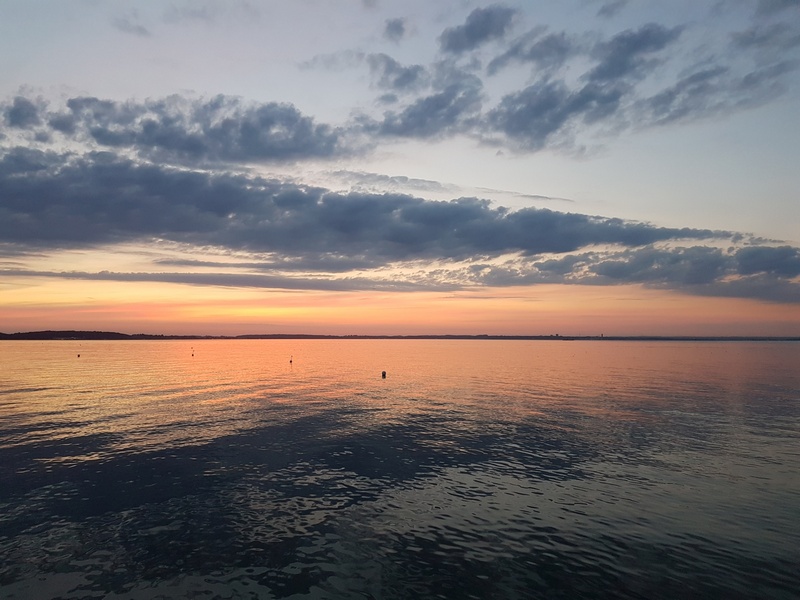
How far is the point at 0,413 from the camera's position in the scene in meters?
54.0

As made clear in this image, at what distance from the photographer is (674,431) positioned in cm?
4662

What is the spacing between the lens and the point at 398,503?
27.8 metres

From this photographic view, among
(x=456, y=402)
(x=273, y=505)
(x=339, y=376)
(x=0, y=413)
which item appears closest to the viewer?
(x=273, y=505)

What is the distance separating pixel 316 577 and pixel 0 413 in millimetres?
54876

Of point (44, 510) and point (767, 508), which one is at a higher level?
point (44, 510)

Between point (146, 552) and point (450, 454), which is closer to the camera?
point (146, 552)

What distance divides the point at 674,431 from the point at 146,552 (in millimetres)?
46473

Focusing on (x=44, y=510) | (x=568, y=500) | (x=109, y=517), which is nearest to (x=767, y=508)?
(x=568, y=500)

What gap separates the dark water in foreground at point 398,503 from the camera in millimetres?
19391

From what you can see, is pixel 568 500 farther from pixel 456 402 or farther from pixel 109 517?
pixel 456 402

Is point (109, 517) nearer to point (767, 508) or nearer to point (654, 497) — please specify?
point (654, 497)

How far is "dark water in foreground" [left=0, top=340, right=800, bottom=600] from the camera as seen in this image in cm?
1939

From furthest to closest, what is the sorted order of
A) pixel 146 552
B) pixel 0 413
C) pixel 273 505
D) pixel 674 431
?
1. pixel 0 413
2. pixel 674 431
3. pixel 273 505
4. pixel 146 552

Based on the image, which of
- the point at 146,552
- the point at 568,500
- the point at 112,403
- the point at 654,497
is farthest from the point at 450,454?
the point at 112,403
